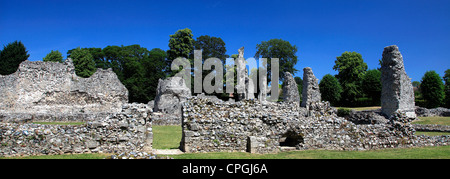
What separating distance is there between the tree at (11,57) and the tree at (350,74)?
5742 centimetres

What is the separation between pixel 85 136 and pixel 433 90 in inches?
1979

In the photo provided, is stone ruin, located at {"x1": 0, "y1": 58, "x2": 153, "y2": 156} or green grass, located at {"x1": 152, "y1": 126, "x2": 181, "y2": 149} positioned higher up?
stone ruin, located at {"x1": 0, "y1": 58, "x2": 153, "y2": 156}

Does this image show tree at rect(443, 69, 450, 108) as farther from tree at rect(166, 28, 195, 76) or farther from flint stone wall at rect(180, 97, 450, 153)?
tree at rect(166, 28, 195, 76)

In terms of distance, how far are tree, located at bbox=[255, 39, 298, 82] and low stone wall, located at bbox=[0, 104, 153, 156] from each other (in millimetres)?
43433

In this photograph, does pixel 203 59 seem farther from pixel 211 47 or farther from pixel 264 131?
pixel 264 131

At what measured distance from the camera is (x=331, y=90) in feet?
161

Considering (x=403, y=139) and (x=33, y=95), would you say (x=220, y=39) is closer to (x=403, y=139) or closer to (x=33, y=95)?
(x=33, y=95)

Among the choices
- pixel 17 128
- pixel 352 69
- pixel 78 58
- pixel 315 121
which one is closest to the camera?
pixel 17 128

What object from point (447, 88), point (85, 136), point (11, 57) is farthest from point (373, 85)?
point (11, 57)

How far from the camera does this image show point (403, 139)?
12102 millimetres

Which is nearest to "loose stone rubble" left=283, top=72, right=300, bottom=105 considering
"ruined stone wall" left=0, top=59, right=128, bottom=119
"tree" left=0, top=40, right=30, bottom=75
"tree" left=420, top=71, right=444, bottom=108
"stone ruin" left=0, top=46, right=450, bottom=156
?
"stone ruin" left=0, top=46, right=450, bottom=156

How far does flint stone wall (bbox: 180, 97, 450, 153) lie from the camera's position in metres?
10.0
